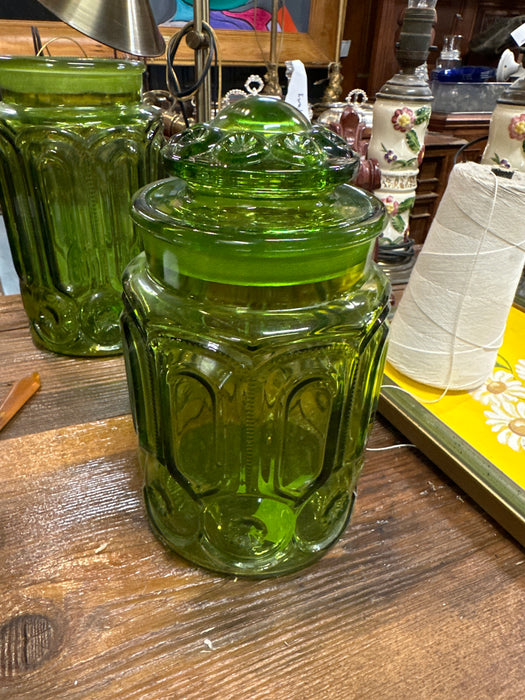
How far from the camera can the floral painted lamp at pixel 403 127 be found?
0.72 m

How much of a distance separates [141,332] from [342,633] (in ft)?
0.66

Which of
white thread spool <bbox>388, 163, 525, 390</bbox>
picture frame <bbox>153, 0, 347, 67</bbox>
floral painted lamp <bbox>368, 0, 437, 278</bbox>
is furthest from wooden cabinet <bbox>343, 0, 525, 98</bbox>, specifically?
white thread spool <bbox>388, 163, 525, 390</bbox>

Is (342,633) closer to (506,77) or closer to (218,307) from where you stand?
(218,307)

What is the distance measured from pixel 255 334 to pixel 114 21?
1.35 feet

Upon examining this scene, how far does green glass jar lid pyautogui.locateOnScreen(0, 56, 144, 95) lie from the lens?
0.44 metres

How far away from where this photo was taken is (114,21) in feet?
1.67

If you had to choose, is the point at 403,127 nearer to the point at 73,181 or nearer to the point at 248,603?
the point at 73,181

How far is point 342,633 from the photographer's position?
11.8 inches

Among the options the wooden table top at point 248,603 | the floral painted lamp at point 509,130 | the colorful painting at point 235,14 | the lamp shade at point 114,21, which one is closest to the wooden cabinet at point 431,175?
the colorful painting at point 235,14

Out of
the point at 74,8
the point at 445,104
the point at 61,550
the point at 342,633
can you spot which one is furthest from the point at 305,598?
the point at 445,104

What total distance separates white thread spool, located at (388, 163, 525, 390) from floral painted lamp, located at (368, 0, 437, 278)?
1.02ft

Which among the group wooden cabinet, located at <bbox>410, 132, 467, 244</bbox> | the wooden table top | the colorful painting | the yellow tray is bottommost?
wooden cabinet, located at <bbox>410, 132, 467, 244</bbox>

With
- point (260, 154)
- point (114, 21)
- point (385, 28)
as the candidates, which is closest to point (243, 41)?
point (385, 28)

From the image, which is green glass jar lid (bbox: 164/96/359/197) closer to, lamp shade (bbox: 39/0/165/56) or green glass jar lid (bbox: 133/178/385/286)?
green glass jar lid (bbox: 133/178/385/286)
